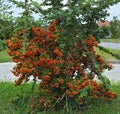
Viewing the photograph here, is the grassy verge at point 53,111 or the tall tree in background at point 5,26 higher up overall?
the tall tree in background at point 5,26

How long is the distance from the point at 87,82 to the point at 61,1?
120 centimetres

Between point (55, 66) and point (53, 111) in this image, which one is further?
point (53, 111)

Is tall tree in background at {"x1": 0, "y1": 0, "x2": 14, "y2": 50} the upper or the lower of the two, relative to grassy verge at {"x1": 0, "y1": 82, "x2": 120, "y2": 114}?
upper

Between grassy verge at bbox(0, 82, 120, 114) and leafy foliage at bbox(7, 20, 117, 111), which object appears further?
grassy verge at bbox(0, 82, 120, 114)

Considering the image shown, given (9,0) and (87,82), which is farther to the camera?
(9,0)

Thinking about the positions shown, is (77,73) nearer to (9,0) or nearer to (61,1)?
(61,1)

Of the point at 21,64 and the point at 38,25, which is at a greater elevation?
the point at 38,25

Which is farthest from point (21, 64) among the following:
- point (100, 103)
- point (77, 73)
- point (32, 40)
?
point (100, 103)

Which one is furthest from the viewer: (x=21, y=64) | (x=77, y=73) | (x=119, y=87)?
(x=119, y=87)

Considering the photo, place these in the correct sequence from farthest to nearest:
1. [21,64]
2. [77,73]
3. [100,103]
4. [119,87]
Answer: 1. [119,87]
2. [100,103]
3. [77,73]
4. [21,64]

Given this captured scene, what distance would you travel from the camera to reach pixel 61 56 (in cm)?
574

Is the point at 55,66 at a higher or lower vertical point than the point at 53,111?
higher

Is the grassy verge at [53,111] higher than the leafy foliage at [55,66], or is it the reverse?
the leafy foliage at [55,66]

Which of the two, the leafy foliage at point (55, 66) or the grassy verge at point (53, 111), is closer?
the leafy foliage at point (55, 66)
